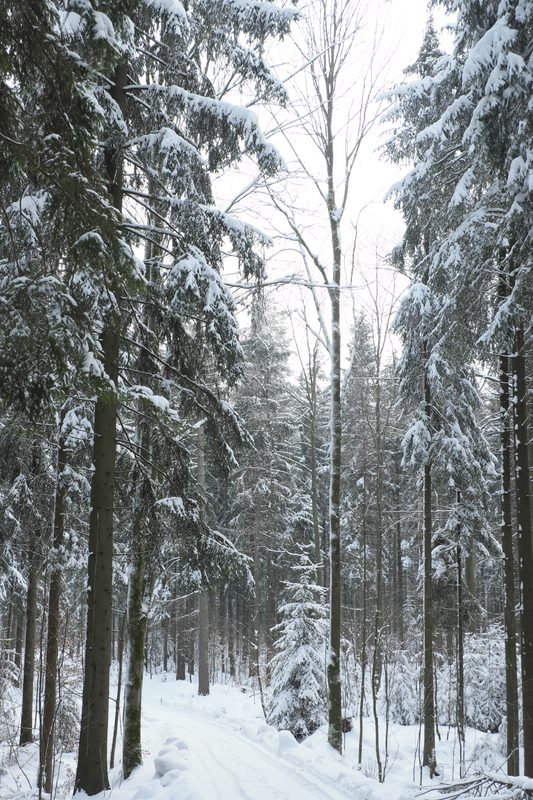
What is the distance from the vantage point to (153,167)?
7551mm

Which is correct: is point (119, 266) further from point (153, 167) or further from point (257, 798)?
point (257, 798)

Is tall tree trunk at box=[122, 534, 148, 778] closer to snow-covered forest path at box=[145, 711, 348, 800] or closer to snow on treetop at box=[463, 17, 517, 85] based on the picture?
snow-covered forest path at box=[145, 711, 348, 800]

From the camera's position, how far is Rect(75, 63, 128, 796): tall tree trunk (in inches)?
251

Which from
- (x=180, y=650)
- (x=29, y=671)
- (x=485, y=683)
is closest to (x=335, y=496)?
(x=29, y=671)

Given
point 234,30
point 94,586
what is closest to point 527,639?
point 94,586

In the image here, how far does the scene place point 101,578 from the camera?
267 inches

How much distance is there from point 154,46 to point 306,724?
13.7 metres

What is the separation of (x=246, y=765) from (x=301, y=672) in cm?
461

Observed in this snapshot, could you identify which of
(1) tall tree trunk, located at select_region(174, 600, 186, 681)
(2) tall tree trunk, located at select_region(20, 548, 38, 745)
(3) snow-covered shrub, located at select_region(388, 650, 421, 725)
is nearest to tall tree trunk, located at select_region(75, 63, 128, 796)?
(2) tall tree trunk, located at select_region(20, 548, 38, 745)

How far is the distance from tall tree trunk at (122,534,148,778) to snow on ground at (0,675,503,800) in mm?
280

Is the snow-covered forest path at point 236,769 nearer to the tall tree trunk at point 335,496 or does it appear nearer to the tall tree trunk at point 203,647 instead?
the tall tree trunk at point 335,496

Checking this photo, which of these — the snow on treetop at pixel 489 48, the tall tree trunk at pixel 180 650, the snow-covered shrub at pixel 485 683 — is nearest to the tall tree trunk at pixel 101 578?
the snow on treetop at pixel 489 48

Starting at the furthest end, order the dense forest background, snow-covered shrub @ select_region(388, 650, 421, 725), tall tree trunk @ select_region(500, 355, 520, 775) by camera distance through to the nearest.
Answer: snow-covered shrub @ select_region(388, 650, 421, 725), tall tree trunk @ select_region(500, 355, 520, 775), the dense forest background

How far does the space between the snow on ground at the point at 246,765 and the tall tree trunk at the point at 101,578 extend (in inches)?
19.2
